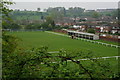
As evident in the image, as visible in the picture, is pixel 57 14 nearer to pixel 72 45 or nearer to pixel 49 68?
pixel 72 45

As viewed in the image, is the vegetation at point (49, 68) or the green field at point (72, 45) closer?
the vegetation at point (49, 68)

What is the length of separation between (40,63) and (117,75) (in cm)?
95

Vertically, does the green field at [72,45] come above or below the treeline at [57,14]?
below

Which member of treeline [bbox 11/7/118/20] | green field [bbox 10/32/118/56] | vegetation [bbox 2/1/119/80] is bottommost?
green field [bbox 10/32/118/56]

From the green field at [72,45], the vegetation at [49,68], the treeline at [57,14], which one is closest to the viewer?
the vegetation at [49,68]

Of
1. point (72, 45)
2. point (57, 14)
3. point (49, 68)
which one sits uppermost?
point (57, 14)

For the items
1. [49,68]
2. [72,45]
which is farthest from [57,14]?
[49,68]

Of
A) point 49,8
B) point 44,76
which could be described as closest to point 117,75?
point 44,76

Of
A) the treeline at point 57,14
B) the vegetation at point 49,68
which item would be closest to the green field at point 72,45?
the vegetation at point 49,68

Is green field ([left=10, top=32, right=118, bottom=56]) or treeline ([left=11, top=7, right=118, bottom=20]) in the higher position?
treeline ([left=11, top=7, right=118, bottom=20])

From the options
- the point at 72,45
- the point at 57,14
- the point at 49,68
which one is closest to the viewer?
the point at 49,68

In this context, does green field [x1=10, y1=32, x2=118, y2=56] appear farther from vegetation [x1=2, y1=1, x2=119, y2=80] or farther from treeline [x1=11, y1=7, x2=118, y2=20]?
treeline [x1=11, y1=7, x2=118, y2=20]

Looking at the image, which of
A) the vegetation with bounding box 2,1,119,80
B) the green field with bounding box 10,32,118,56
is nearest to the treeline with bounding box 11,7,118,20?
the green field with bounding box 10,32,118,56

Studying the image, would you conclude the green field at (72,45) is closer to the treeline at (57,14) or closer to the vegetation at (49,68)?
the vegetation at (49,68)
